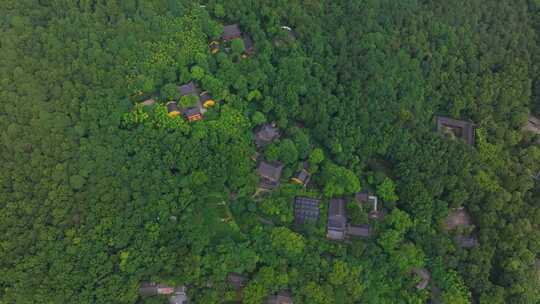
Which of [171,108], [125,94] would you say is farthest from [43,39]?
[171,108]

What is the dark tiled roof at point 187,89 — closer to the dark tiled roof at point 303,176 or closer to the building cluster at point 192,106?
the building cluster at point 192,106

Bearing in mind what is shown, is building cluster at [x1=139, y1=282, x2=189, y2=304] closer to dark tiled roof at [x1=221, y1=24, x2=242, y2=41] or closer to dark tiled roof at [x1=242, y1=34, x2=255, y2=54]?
dark tiled roof at [x1=242, y1=34, x2=255, y2=54]

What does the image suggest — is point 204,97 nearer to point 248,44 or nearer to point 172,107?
point 172,107

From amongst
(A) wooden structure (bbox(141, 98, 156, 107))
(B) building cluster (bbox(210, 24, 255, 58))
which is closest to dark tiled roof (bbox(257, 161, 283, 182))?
(A) wooden structure (bbox(141, 98, 156, 107))

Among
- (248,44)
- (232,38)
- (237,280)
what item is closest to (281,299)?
(237,280)

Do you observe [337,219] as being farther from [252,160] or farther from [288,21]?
[288,21]

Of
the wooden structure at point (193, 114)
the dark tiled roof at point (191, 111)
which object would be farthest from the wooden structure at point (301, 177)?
the dark tiled roof at point (191, 111)
